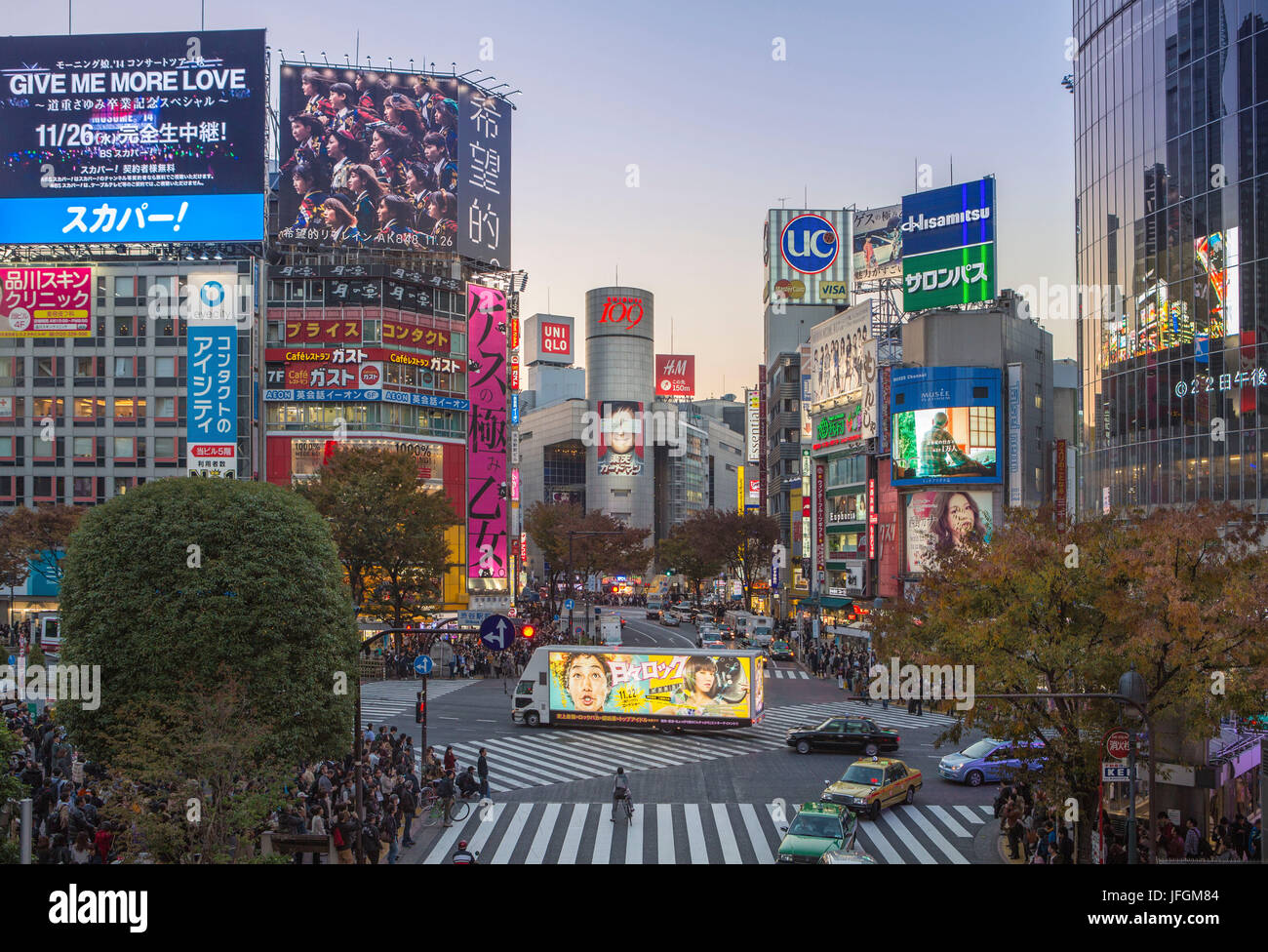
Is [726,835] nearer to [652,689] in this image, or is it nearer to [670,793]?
[670,793]

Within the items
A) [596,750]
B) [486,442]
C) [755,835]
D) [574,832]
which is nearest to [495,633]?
[574,832]

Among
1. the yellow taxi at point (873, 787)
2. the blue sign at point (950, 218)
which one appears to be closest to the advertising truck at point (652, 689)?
the yellow taxi at point (873, 787)

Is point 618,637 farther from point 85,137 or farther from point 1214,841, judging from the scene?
point 85,137

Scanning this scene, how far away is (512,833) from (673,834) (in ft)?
12.8

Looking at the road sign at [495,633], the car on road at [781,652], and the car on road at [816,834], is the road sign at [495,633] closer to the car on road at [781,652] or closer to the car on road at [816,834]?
the car on road at [816,834]

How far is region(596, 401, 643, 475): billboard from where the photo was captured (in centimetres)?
17300

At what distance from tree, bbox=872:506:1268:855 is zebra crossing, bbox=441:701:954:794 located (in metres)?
12.9

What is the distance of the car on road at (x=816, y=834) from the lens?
2075 cm

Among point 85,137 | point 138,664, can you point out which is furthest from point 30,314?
point 138,664

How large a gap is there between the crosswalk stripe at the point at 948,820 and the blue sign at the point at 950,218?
49125mm

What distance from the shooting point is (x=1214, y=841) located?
20.6 metres

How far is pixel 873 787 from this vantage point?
87.0ft

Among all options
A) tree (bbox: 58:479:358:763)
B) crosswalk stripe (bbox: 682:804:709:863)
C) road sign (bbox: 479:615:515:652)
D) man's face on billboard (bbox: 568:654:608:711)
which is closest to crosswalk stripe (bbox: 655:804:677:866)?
crosswalk stripe (bbox: 682:804:709:863)
